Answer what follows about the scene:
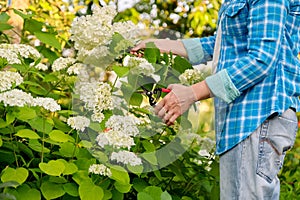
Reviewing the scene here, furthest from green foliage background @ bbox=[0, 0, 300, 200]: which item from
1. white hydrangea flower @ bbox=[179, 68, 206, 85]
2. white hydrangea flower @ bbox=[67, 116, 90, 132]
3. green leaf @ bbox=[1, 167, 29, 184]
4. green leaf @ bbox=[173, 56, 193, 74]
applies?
white hydrangea flower @ bbox=[179, 68, 206, 85]

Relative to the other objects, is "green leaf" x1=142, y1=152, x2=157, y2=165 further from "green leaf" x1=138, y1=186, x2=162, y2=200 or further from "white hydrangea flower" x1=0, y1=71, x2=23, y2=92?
"white hydrangea flower" x1=0, y1=71, x2=23, y2=92

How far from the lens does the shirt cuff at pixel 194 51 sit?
2160mm

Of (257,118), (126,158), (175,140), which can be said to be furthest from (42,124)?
(257,118)

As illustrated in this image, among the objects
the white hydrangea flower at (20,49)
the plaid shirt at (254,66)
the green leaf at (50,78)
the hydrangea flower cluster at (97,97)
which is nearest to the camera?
the plaid shirt at (254,66)

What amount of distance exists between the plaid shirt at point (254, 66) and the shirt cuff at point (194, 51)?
0.99 ft

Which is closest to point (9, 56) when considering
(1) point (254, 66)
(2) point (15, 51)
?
(2) point (15, 51)

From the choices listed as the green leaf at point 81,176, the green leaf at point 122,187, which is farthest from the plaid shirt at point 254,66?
the green leaf at point 81,176

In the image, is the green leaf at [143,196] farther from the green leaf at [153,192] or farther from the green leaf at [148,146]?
the green leaf at [148,146]

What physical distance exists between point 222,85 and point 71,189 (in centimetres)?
63

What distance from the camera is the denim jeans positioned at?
5.76ft

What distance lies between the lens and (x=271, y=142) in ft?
5.78

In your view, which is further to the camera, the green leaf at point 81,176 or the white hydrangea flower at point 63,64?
the white hydrangea flower at point 63,64

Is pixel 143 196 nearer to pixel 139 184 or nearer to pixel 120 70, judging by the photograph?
pixel 139 184

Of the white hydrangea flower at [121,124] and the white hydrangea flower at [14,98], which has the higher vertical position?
the white hydrangea flower at [14,98]
